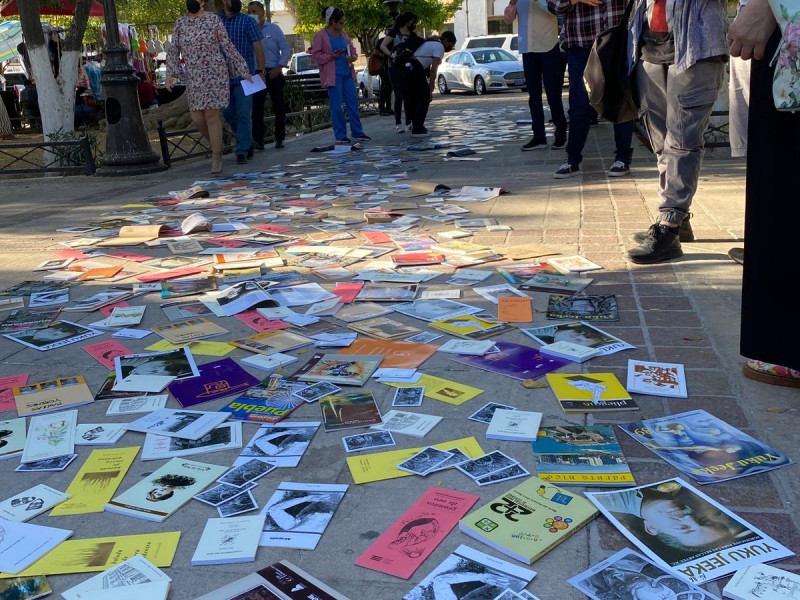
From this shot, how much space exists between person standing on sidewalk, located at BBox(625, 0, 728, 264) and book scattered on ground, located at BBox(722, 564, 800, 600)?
259 centimetres

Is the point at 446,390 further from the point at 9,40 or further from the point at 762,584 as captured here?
the point at 9,40

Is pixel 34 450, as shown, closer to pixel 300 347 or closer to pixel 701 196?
pixel 300 347

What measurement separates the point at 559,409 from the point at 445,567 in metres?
0.93

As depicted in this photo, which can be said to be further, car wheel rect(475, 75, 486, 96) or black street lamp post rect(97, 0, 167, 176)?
car wheel rect(475, 75, 486, 96)

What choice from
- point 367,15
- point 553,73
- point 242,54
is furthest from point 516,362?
point 367,15

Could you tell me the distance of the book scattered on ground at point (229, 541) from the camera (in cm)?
188

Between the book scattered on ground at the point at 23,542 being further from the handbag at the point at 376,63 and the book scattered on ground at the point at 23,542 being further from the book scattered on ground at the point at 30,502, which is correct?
the handbag at the point at 376,63

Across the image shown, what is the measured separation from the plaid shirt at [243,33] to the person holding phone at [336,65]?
125 centimetres

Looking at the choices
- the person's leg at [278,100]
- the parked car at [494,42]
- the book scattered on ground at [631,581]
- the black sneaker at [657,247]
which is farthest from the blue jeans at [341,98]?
the parked car at [494,42]

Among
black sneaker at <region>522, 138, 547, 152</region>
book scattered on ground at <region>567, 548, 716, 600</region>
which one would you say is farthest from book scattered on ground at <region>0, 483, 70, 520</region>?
black sneaker at <region>522, 138, 547, 152</region>

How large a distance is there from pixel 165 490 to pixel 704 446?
1541 mm

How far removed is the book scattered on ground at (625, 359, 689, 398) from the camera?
2652 mm

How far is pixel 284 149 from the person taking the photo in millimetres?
10945

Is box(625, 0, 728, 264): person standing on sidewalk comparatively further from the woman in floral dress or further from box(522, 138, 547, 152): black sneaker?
the woman in floral dress
